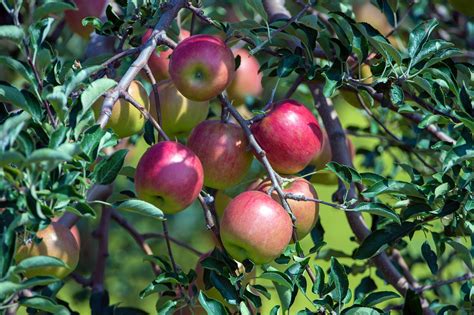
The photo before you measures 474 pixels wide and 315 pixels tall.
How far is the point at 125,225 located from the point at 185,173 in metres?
0.65

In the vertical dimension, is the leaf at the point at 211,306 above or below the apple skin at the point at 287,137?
below

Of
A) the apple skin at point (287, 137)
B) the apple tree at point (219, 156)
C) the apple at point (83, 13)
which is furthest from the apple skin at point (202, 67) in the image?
the apple at point (83, 13)

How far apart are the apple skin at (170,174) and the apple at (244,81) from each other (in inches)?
20.8

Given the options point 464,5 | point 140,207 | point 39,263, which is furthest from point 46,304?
point 464,5

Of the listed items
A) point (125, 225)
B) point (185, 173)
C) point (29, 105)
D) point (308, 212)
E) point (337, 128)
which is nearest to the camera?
point (29, 105)

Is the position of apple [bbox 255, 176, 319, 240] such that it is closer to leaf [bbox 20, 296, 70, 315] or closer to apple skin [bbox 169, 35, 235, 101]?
apple skin [bbox 169, 35, 235, 101]

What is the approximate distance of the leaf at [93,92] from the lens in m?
0.94

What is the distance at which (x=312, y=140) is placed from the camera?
4.09 ft

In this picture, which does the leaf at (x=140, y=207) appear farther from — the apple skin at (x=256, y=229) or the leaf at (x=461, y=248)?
the leaf at (x=461, y=248)

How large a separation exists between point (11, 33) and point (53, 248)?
311 millimetres

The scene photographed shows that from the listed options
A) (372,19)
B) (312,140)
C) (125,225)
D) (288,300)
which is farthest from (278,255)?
(372,19)

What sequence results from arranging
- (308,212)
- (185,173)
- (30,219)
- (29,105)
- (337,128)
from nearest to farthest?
(30,219) < (29,105) < (185,173) < (308,212) < (337,128)

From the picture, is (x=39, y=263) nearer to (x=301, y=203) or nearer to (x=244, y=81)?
(x=301, y=203)

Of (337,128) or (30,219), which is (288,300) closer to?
(30,219)
